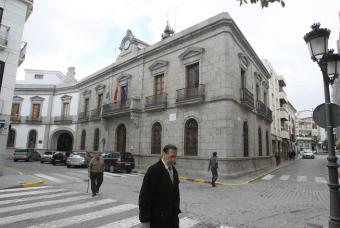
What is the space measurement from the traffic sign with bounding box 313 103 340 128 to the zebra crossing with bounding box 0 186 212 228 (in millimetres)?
3347

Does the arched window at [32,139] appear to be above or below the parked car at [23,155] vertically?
above

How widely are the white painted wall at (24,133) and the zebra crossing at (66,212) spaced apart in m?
26.5

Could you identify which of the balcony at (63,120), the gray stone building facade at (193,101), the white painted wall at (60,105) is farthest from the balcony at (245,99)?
the balcony at (63,120)

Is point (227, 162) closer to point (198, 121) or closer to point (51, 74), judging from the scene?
point (198, 121)

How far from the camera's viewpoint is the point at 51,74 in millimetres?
39250

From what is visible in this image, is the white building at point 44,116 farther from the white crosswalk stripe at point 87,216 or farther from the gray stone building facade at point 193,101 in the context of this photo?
the white crosswalk stripe at point 87,216

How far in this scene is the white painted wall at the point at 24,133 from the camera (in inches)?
1268

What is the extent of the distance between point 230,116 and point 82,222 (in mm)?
11385

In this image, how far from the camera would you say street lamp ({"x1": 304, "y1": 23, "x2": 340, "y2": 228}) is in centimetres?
477

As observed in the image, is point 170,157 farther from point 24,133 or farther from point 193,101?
point 24,133

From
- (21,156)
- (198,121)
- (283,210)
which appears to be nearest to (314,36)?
(283,210)

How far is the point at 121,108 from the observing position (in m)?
21.4

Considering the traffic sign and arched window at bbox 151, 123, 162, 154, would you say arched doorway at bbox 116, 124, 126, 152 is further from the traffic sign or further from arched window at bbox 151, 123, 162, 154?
the traffic sign

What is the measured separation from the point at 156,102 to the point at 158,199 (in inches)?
631
